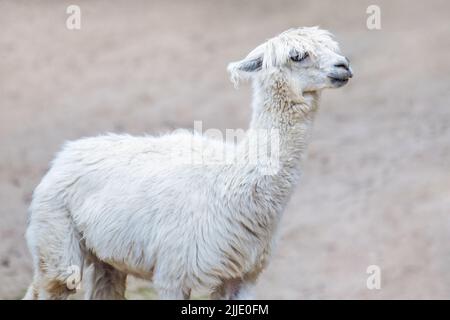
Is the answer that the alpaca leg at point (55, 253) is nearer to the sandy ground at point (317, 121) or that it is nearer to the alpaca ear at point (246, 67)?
the alpaca ear at point (246, 67)

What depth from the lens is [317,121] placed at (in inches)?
426

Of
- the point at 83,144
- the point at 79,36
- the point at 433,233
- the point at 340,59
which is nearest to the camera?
the point at 340,59

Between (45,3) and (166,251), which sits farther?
(45,3)

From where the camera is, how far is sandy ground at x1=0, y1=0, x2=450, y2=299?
9.06 m

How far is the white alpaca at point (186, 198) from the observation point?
17.9 ft

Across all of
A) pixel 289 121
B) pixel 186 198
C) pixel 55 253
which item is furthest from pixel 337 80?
pixel 55 253

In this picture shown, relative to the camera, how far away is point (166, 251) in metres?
5.61

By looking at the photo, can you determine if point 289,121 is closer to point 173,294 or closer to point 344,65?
point 344,65

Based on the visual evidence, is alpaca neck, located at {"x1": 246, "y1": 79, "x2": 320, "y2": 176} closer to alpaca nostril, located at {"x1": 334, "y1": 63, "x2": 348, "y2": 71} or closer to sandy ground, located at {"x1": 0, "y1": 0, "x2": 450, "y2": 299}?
alpaca nostril, located at {"x1": 334, "y1": 63, "x2": 348, "y2": 71}

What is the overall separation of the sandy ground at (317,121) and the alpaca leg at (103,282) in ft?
6.42

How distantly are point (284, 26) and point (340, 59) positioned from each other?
6.53 meters

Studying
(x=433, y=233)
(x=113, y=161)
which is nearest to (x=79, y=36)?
(x=433, y=233)
